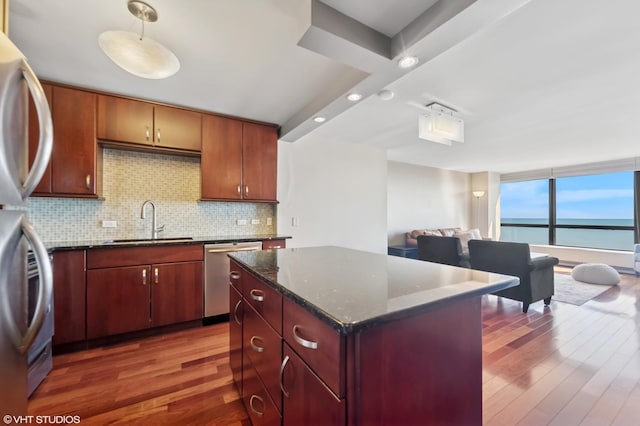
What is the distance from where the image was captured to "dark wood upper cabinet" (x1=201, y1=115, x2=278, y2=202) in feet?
10.1

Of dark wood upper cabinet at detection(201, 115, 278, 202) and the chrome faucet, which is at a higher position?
dark wood upper cabinet at detection(201, 115, 278, 202)

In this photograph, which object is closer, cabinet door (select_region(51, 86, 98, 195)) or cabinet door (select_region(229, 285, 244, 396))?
cabinet door (select_region(229, 285, 244, 396))

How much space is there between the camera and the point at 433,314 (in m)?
0.90

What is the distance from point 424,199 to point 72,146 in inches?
250

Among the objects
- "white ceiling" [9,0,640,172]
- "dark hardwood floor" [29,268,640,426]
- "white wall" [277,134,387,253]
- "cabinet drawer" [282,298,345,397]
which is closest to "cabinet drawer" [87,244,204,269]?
"dark hardwood floor" [29,268,640,426]

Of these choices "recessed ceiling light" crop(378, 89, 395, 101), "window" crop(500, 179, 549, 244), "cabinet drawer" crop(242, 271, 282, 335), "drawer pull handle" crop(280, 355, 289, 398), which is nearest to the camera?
"drawer pull handle" crop(280, 355, 289, 398)

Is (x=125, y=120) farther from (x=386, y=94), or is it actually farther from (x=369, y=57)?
(x=386, y=94)

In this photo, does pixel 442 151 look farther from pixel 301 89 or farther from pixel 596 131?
pixel 301 89

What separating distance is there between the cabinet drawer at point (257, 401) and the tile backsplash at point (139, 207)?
2.22 metres

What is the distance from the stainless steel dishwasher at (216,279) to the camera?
282cm

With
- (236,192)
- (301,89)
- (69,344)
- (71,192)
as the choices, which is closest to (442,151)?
(301,89)

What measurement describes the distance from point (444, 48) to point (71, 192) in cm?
324

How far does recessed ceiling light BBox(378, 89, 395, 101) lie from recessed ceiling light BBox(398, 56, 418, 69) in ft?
2.37

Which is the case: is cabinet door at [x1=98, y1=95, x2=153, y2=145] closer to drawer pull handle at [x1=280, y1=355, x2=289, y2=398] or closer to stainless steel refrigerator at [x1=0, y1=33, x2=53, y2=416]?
stainless steel refrigerator at [x1=0, y1=33, x2=53, y2=416]
